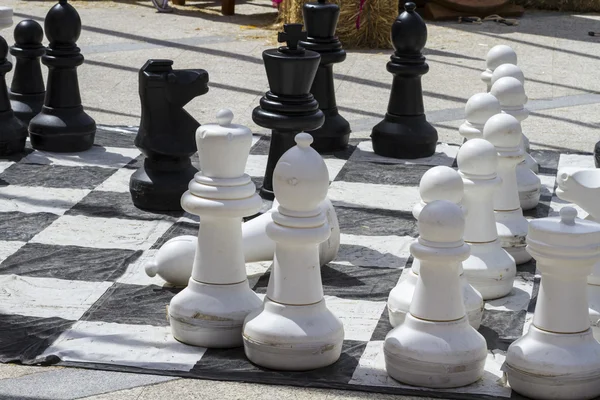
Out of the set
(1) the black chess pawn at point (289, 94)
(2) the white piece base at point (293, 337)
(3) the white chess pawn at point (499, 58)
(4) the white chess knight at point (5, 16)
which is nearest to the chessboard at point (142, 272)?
(2) the white piece base at point (293, 337)

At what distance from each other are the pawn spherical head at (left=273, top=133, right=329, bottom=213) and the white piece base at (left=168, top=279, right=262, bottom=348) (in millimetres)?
284

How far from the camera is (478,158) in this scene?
108 inches

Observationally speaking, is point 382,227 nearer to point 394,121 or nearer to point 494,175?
point 494,175

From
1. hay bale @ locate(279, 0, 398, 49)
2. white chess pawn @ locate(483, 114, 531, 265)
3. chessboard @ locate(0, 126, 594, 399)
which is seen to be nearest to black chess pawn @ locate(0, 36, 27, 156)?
chessboard @ locate(0, 126, 594, 399)

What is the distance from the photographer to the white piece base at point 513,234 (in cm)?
301

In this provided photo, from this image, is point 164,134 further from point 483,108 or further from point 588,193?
point 588,193

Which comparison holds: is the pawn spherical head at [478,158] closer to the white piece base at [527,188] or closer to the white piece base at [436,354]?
the white piece base at [436,354]

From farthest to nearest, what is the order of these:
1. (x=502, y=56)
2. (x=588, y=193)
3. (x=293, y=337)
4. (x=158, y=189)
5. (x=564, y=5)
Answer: (x=564, y=5) → (x=502, y=56) → (x=158, y=189) → (x=588, y=193) → (x=293, y=337)

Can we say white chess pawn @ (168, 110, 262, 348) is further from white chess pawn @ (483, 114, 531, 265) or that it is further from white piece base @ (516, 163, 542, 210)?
white piece base @ (516, 163, 542, 210)

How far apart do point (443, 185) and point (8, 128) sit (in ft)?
6.61

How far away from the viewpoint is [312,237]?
2287 millimetres

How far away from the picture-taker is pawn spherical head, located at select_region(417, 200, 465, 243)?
2.22m

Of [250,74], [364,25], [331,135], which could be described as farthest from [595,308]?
[364,25]

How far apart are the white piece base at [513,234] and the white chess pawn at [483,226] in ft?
0.64
